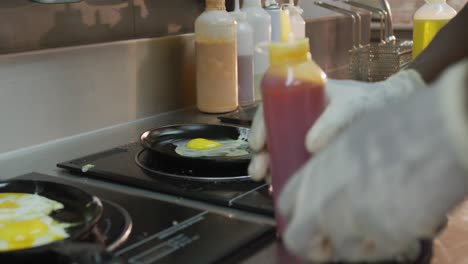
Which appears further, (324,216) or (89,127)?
(89,127)

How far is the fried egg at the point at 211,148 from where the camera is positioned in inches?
50.9

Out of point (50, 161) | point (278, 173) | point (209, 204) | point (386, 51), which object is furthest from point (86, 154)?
point (386, 51)

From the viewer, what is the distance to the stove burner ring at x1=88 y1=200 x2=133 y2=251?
0.89 meters

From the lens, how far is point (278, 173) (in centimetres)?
85

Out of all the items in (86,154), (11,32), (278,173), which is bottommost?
(86,154)

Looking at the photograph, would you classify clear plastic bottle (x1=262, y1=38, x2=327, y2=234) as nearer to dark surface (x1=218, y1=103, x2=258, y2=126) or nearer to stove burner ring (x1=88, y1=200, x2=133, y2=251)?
stove burner ring (x1=88, y1=200, x2=133, y2=251)

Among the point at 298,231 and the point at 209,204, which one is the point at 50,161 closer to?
the point at 209,204

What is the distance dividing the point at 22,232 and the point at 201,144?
0.49m

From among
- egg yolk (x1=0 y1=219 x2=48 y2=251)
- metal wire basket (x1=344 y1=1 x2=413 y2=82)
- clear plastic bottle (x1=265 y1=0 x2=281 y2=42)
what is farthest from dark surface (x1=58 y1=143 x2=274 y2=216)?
metal wire basket (x1=344 y1=1 x2=413 y2=82)

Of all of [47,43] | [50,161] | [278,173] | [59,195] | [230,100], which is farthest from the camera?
[230,100]

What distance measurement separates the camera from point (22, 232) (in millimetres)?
921

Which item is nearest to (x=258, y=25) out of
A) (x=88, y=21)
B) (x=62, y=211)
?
(x=88, y=21)

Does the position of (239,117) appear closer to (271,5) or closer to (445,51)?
(271,5)

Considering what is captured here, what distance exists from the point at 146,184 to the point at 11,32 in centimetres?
47
